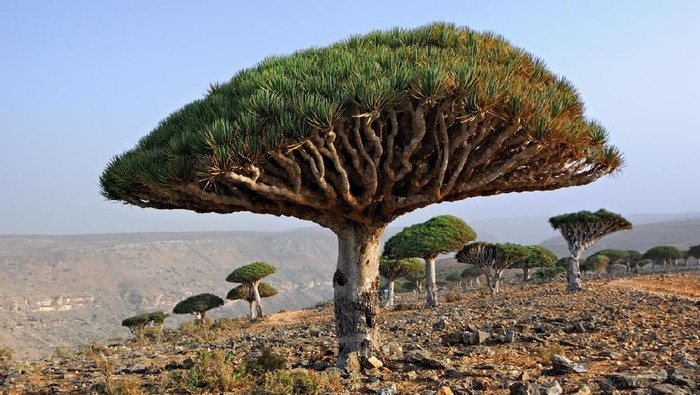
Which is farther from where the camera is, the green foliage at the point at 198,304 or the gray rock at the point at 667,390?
the green foliage at the point at 198,304

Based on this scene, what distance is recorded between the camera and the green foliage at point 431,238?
87.6 ft

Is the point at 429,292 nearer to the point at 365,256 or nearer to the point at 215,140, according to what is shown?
the point at 365,256

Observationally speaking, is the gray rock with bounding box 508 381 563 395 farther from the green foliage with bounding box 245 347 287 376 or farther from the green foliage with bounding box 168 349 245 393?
the green foliage with bounding box 168 349 245 393

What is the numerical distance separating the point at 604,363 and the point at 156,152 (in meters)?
7.93

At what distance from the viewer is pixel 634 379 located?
662cm

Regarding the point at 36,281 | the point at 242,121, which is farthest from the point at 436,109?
the point at 36,281

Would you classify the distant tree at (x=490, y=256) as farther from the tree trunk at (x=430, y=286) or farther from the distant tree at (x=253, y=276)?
the distant tree at (x=253, y=276)

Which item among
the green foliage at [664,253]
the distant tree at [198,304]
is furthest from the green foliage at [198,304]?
the green foliage at [664,253]

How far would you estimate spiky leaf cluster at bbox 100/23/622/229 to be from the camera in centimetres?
712

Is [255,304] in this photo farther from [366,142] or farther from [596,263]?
[596,263]

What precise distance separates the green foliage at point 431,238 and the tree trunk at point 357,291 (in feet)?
57.6

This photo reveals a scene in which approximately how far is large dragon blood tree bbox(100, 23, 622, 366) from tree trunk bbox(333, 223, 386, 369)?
0.02 meters

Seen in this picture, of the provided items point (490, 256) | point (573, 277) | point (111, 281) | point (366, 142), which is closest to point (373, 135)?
point (366, 142)

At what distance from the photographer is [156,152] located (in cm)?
817
